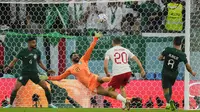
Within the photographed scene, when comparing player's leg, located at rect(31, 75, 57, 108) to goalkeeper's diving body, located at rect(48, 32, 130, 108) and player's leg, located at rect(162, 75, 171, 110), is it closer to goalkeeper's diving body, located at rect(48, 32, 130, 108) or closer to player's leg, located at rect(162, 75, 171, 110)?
Answer: goalkeeper's diving body, located at rect(48, 32, 130, 108)

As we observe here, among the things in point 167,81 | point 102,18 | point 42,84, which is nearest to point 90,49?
point 42,84

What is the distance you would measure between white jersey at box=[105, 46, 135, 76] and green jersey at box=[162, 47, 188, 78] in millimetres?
839

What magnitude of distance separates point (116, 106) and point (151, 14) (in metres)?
2.55

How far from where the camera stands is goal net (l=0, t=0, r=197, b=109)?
45.3 ft

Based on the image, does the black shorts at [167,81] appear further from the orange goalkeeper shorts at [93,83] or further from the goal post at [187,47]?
the orange goalkeeper shorts at [93,83]

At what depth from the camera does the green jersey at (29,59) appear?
13545 mm

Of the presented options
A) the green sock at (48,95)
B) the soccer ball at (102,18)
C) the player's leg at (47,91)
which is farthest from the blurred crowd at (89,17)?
the green sock at (48,95)

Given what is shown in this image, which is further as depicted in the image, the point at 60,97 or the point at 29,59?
the point at 60,97

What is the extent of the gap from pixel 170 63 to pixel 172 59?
0.34 feet

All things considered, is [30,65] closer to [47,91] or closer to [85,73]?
[47,91]

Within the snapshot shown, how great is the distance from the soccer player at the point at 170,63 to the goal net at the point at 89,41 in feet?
2.87

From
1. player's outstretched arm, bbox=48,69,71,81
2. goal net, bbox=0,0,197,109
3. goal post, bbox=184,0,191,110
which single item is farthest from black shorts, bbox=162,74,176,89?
player's outstretched arm, bbox=48,69,71,81

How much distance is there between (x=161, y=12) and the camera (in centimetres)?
1489

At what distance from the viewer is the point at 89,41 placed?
14.2 metres
